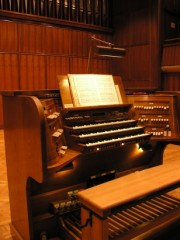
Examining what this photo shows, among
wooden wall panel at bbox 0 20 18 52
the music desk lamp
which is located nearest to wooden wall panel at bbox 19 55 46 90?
wooden wall panel at bbox 0 20 18 52

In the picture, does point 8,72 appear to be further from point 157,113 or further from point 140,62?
point 157,113

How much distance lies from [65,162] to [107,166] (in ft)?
2.99

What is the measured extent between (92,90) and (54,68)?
5.11 meters

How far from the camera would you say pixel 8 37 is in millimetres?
6613

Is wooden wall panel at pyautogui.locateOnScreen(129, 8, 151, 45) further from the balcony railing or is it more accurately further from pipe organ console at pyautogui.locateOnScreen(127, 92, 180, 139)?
pipe organ console at pyautogui.locateOnScreen(127, 92, 180, 139)

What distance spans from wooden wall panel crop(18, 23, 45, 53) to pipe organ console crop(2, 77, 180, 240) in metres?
4.87

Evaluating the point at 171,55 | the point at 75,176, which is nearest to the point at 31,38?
the point at 171,55

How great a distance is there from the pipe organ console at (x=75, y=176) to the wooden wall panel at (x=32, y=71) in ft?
15.4

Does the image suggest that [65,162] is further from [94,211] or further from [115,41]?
[115,41]

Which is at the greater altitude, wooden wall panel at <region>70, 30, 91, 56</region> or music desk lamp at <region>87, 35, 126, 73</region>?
wooden wall panel at <region>70, 30, 91, 56</region>

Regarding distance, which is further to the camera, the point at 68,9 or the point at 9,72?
the point at 68,9

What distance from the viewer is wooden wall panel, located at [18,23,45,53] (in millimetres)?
6793

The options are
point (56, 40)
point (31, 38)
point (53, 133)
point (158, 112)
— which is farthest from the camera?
point (56, 40)

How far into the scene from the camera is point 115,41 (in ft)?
27.6
